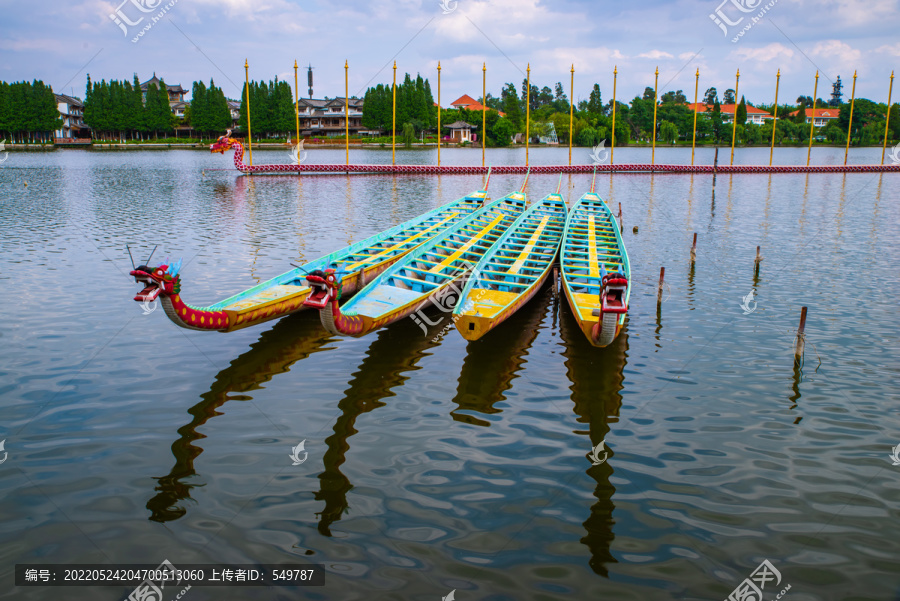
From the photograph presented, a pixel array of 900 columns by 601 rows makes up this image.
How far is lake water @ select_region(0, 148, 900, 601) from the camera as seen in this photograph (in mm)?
7859

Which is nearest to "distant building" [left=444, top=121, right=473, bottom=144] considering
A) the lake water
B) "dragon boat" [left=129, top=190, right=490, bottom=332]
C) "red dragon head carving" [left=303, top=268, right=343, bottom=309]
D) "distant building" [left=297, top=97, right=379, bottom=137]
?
"distant building" [left=297, top=97, right=379, bottom=137]

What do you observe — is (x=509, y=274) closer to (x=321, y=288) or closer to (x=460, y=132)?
(x=321, y=288)

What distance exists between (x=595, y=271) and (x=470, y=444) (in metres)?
8.87

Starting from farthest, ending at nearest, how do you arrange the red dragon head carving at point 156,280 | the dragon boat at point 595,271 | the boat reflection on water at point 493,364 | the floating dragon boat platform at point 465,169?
the floating dragon boat platform at point 465,169 < the dragon boat at point 595,271 < the boat reflection on water at point 493,364 < the red dragon head carving at point 156,280

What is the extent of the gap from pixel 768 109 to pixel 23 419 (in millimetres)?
198606

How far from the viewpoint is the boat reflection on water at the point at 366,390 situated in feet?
29.9

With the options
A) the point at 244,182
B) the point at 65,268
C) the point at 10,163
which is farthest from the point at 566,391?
the point at 10,163

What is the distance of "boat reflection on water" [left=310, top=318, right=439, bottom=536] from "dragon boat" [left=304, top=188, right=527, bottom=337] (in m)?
0.81

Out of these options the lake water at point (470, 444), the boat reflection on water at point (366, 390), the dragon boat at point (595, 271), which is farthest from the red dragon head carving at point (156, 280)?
the dragon boat at point (595, 271)

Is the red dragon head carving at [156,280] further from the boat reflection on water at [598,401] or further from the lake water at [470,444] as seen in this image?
the boat reflection on water at [598,401]

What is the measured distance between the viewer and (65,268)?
21.9 meters

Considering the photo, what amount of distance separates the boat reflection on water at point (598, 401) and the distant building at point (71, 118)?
137m

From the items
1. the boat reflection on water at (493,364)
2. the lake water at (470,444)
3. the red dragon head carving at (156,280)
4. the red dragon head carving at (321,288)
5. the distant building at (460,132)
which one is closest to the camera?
the lake water at (470,444)

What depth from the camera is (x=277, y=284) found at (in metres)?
16.5
